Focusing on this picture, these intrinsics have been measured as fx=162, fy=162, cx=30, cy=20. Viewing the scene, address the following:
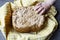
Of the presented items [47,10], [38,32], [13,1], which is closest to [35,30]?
[38,32]

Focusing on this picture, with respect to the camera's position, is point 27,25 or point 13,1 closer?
point 27,25

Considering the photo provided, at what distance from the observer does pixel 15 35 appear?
0.63m

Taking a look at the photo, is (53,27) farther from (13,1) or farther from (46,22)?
(13,1)

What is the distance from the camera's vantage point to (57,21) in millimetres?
721

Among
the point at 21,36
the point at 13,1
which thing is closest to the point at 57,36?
the point at 21,36

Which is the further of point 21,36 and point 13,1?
point 13,1

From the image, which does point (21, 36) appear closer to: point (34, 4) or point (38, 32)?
point (38, 32)

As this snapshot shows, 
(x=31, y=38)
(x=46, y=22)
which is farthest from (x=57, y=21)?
(x=31, y=38)

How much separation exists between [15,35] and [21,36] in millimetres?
24

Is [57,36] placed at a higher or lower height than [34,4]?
lower

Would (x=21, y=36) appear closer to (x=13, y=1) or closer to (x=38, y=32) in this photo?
(x=38, y=32)

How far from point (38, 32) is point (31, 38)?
1.6 inches

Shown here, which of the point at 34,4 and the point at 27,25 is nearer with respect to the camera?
the point at 27,25

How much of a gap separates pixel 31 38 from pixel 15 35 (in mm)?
64
